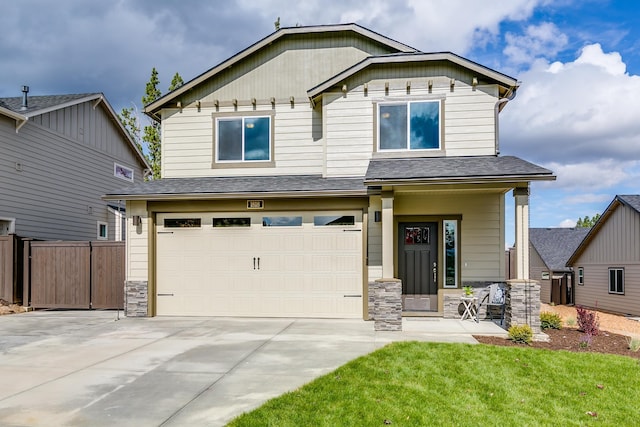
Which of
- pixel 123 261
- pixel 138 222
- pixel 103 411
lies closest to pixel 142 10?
pixel 138 222

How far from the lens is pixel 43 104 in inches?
575

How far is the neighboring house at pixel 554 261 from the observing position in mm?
19641

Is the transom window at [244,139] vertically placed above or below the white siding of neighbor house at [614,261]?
above

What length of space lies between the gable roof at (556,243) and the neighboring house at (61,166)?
20201mm

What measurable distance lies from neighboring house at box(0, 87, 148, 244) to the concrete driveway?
5185 mm

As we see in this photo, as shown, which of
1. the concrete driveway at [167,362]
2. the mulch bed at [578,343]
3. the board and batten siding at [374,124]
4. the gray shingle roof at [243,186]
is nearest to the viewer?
the concrete driveway at [167,362]

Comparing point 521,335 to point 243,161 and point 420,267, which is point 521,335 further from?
point 243,161

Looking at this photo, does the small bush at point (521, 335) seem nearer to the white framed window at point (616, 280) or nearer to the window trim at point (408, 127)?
the window trim at point (408, 127)

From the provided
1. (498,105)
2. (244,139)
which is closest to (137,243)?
(244,139)

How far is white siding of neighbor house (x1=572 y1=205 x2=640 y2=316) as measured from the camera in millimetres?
14742

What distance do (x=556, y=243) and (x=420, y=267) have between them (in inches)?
635

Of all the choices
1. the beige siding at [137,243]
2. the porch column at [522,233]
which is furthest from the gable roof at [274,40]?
the porch column at [522,233]

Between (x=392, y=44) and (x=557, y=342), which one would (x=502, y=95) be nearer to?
(x=392, y=44)

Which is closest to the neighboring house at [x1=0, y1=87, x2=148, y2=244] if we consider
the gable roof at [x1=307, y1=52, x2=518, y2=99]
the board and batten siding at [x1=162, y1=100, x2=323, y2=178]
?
the board and batten siding at [x1=162, y1=100, x2=323, y2=178]
